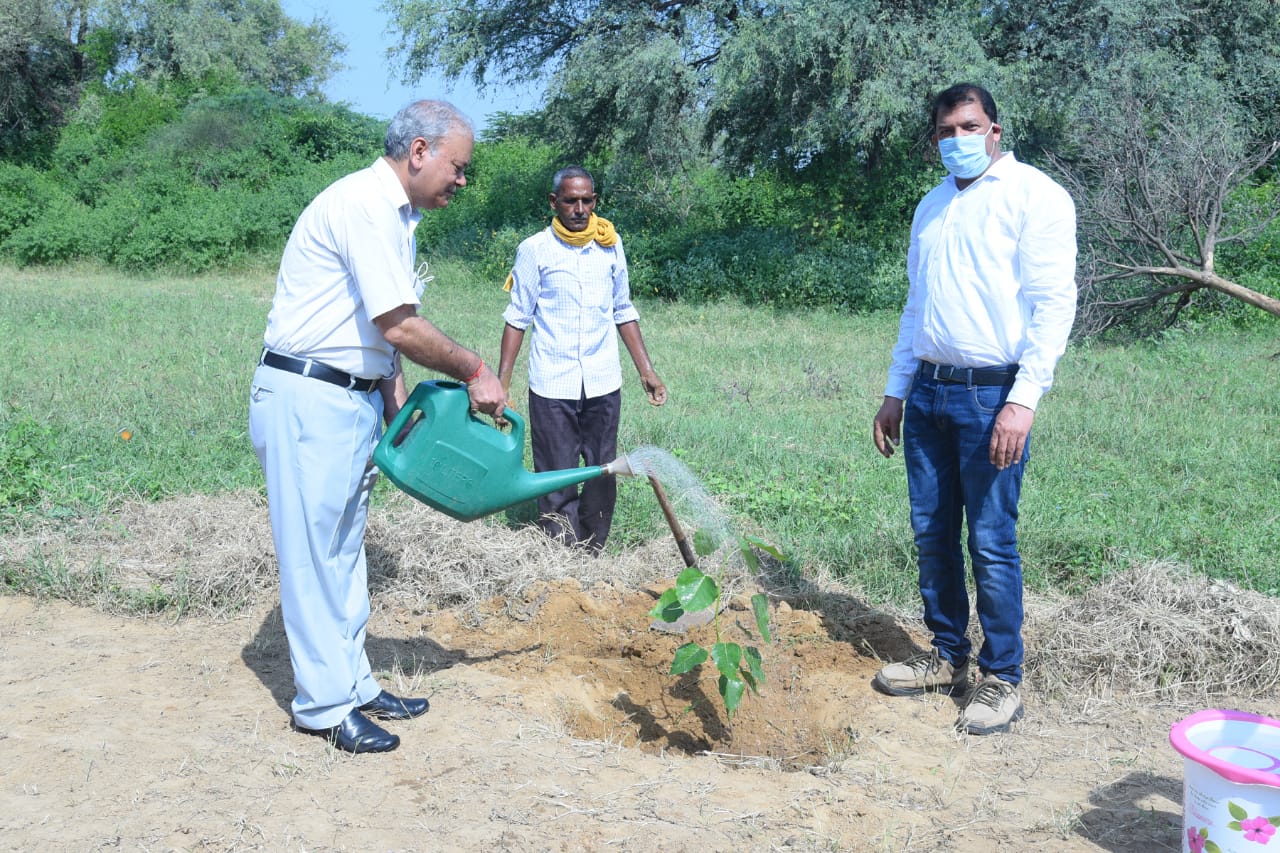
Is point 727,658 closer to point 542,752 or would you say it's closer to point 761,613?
point 761,613

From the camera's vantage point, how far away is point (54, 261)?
16.7 metres

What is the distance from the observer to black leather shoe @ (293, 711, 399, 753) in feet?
10.3

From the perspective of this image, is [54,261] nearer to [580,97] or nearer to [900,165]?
[580,97]

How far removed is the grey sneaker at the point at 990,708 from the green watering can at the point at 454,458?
4.65ft

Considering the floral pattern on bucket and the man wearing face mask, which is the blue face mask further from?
the floral pattern on bucket

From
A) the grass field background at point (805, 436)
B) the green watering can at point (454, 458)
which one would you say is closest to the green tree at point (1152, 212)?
the grass field background at point (805, 436)

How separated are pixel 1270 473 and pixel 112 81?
26.3 meters

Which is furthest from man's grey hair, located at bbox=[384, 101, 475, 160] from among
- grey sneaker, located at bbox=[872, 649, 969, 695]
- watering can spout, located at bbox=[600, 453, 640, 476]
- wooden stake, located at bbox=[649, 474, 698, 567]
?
grey sneaker, located at bbox=[872, 649, 969, 695]

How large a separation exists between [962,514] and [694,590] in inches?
36.2

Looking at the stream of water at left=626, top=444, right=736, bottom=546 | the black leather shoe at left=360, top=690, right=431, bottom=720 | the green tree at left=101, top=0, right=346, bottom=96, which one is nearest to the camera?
the black leather shoe at left=360, top=690, right=431, bottom=720

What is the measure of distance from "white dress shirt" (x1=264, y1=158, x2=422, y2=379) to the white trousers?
120 mm

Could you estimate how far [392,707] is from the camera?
3361 millimetres

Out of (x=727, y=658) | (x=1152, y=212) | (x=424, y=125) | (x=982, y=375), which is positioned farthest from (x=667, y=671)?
(x=1152, y=212)

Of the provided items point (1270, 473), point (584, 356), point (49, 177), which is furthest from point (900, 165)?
point (49, 177)
